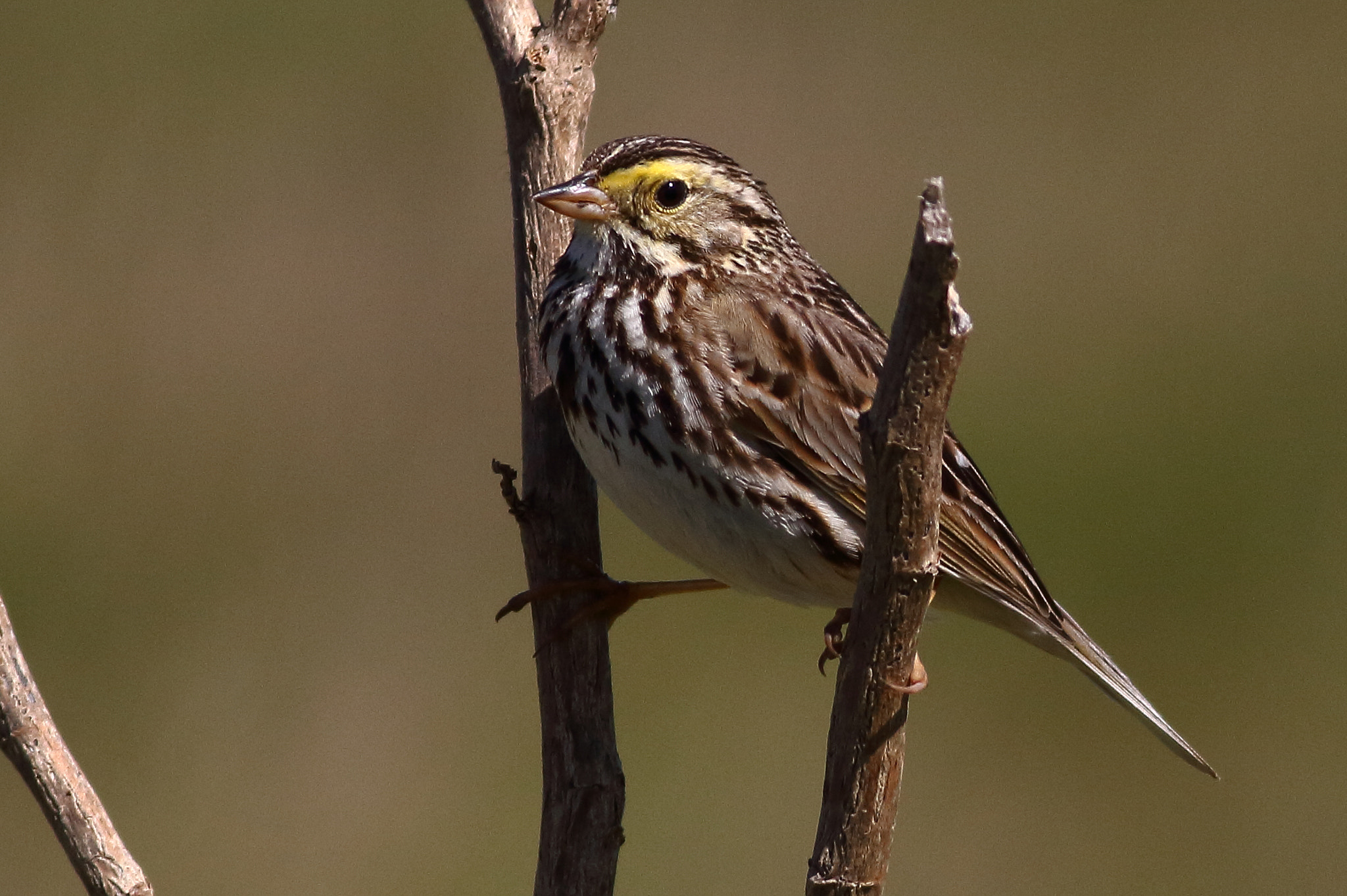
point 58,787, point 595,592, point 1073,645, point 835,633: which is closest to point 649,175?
point 595,592

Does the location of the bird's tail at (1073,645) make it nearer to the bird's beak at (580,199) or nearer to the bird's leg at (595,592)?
the bird's leg at (595,592)

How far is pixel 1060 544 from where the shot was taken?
339 inches

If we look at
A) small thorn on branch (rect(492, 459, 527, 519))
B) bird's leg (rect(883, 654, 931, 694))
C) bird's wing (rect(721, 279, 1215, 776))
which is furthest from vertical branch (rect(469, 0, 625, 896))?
bird's leg (rect(883, 654, 931, 694))

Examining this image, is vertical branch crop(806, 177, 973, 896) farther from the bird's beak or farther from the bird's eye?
the bird's eye

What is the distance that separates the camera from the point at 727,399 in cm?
404

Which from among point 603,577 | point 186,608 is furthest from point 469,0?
point 186,608

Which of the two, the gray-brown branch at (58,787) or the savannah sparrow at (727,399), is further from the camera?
the savannah sparrow at (727,399)

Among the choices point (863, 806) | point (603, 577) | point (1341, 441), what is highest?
point (1341, 441)

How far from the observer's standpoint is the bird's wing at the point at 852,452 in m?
4.07

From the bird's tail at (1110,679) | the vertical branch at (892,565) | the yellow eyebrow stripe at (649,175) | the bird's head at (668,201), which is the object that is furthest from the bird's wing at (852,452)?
the vertical branch at (892,565)

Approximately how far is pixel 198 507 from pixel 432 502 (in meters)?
1.07

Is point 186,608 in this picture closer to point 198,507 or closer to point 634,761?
point 198,507

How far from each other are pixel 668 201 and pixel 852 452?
→ 2.38 feet

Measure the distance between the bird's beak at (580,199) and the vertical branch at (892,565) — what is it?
125 cm
